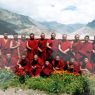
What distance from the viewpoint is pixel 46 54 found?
70.9ft

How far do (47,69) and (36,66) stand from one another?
2.00 ft

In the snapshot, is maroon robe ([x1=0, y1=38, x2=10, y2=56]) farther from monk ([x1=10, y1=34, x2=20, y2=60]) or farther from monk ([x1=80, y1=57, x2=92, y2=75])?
monk ([x1=80, y1=57, x2=92, y2=75])

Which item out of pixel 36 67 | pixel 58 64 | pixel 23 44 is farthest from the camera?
pixel 23 44

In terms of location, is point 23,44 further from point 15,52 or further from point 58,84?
point 58,84

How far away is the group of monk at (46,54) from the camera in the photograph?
20.6 m

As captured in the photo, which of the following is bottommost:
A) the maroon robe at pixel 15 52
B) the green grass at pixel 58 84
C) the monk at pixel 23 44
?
the green grass at pixel 58 84

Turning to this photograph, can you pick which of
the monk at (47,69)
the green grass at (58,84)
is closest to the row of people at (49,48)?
the monk at (47,69)

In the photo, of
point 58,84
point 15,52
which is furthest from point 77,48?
point 58,84

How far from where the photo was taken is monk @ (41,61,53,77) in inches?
784

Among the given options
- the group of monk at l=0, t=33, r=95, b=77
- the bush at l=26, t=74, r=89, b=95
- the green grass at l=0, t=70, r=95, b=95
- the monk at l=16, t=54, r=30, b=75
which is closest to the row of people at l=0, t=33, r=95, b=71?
the group of monk at l=0, t=33, r=95, b=77

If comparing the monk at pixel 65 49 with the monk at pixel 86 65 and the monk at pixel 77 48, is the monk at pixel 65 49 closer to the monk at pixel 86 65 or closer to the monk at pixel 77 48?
the monk at pixel 77 48

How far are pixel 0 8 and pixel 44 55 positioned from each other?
8290 cm

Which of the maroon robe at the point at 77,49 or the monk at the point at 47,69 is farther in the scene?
the maroon robe at the point at 77,49

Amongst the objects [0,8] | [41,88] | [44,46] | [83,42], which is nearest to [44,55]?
[44,46]
